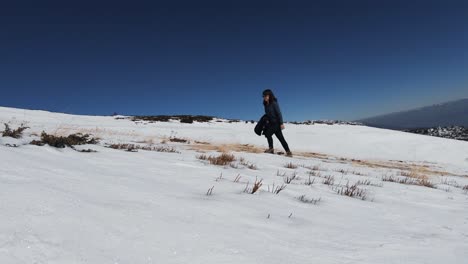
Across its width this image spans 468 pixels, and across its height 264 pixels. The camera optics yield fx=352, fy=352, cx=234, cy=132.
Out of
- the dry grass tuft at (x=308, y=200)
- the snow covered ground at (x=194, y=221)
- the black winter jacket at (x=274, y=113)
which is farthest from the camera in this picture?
the black winter jacket at (x=274, y=113)

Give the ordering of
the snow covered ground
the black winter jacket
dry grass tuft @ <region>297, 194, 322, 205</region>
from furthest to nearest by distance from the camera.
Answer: the black winter jacket, dry grass tuft @ <region>297, 194, 322, 205</region>, the snow covered ground

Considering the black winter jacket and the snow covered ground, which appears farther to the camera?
the black winter jacket

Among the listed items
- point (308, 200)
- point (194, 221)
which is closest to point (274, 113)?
point (308, 200)

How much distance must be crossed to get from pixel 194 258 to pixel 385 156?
1969 cm

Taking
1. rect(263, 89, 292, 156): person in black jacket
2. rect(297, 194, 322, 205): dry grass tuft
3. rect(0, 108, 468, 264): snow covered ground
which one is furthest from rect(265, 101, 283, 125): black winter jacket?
rect(297, 194, 322, 205): dry grass tuft

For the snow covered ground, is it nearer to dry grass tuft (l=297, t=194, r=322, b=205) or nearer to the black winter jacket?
dry grass tuft (l=297, t=194, r=322, b=205)

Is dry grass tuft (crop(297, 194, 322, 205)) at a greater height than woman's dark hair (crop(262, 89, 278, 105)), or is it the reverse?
woman's dark hair (crop(262, 89, 278, 105))

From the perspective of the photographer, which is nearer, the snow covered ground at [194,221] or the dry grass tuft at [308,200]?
the snow covered ground at [194,221]

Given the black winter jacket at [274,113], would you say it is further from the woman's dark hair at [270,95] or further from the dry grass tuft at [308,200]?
the dry grass tuft at [308,200]

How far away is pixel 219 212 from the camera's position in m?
2.62

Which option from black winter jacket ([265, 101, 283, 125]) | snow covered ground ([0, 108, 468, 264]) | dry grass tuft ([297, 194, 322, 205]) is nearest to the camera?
snow covered ground ([0, 108, 468, 264])

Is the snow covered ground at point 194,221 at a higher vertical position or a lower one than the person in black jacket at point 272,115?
lower

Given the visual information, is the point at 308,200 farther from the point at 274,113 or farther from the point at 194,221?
the point at 274,113

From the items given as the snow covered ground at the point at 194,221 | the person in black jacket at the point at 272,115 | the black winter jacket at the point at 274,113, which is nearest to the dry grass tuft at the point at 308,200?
the snow covered ground at the point at 194,221
